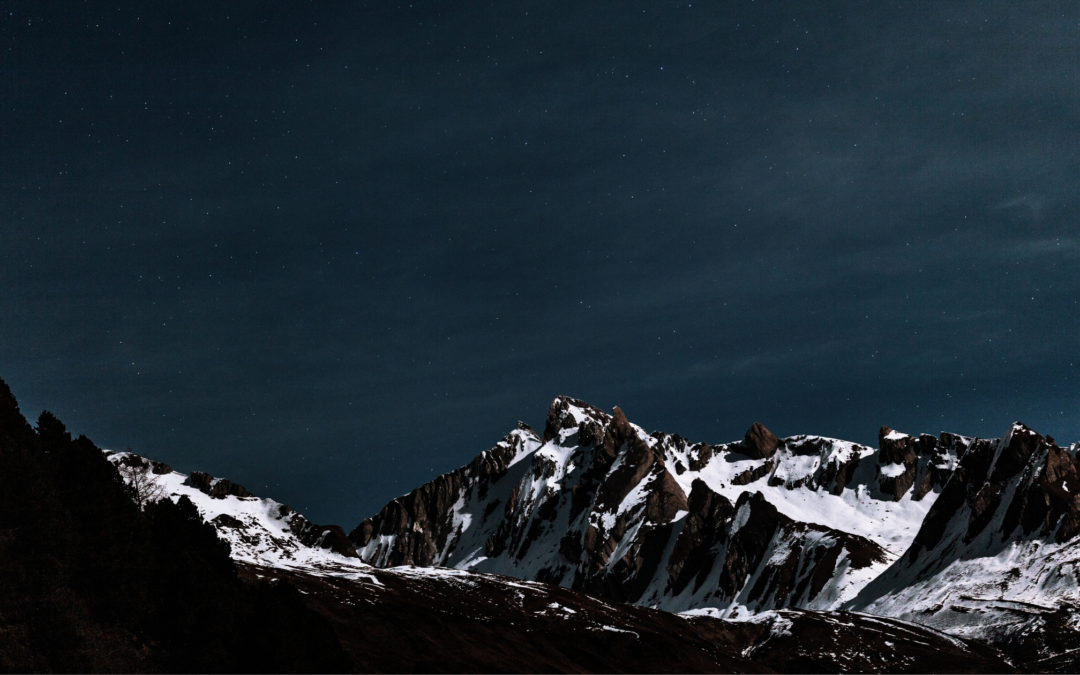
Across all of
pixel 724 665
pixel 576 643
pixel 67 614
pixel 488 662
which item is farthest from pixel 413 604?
pixel 67 614

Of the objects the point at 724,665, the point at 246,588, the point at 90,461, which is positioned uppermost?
the point at 90,461

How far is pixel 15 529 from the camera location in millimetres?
61844

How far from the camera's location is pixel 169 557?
73188mm

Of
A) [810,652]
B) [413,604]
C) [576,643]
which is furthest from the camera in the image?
[810,652]

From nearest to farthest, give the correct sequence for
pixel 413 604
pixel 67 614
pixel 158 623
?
pixel 67 614 → pixel 158 623 → pixel 413 604

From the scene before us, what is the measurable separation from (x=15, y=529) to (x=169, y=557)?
1376cm

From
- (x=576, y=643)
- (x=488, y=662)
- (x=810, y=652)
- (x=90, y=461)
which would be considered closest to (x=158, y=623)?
(x=90, y=461)

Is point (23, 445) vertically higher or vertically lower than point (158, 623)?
higher

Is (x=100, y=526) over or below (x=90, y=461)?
below

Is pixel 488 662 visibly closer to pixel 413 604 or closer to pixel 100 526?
pixel 413 604

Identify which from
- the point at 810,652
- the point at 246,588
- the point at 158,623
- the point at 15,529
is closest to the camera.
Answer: the point at 15,529

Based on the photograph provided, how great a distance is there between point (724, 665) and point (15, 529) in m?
145

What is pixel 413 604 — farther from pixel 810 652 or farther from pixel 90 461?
pixel 90 461

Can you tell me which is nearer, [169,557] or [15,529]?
[15,529]
